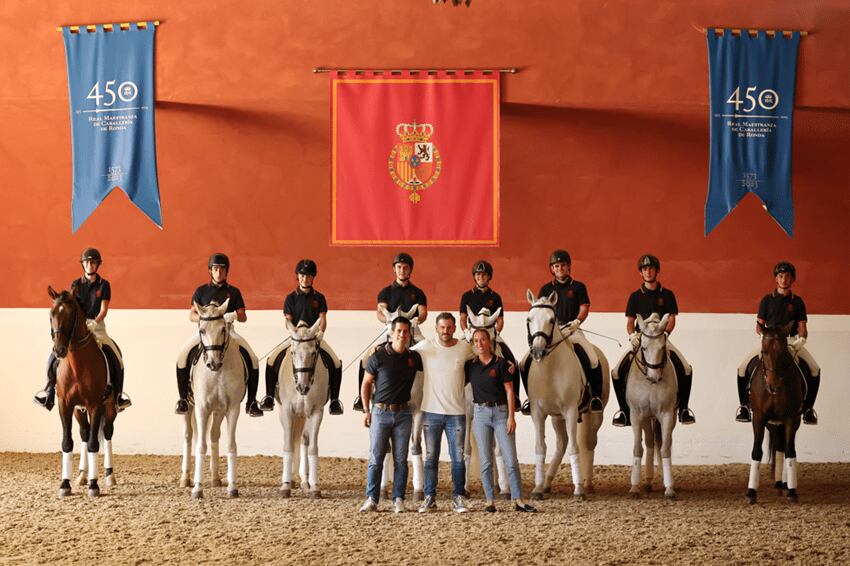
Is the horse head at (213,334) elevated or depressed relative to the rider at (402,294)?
depressed

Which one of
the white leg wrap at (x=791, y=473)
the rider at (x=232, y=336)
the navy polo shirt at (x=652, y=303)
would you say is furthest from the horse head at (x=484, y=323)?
the white leg wrap at (x=791, y=473)

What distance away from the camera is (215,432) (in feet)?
31.7

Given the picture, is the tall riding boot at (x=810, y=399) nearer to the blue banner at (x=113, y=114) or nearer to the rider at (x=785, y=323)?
the rider at (x=785, y=323)

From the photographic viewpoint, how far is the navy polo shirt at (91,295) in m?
9.38

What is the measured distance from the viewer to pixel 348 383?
459 inches

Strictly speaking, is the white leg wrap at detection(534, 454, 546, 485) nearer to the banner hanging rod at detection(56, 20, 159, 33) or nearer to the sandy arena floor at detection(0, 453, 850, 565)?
the sandy arena floor at detection(0, 453, 850, 565)

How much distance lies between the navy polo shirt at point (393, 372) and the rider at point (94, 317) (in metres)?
2.55

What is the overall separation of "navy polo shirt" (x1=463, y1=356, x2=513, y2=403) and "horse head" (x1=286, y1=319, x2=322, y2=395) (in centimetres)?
131

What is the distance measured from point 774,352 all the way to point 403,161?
477 cm

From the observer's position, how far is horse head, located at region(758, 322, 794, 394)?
840cm

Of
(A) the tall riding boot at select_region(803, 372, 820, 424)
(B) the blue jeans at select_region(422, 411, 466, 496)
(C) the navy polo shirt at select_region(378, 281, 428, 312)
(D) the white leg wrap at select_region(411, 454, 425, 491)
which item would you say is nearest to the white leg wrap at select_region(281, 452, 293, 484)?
(D) the white leg wrap at select_region(411, 454, 425, 491)

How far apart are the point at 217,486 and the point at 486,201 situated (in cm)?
421

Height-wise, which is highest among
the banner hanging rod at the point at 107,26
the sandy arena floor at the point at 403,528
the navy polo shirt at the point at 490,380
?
the banner hanging rod at the point at 107,26

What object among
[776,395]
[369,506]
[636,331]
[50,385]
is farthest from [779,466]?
[50,385]
